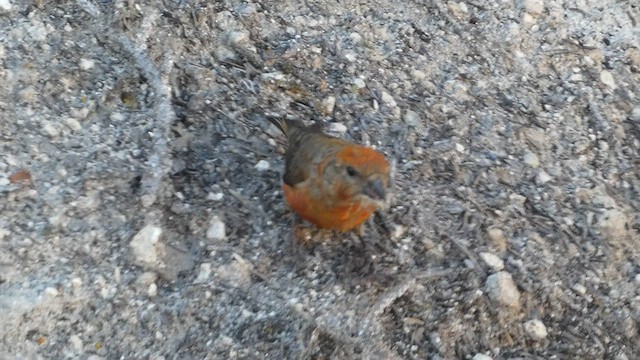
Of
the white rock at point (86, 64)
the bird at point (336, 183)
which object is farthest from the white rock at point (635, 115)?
the white rock at point (86, 64)

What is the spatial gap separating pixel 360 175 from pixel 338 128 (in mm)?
848

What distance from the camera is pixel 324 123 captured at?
15.3 ft

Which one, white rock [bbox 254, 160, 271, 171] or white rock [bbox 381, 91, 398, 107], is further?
white rock [bbox 381, 91, 398, 107]

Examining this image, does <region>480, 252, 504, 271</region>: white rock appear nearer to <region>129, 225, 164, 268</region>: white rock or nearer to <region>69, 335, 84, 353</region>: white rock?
<region>129, 225, 164, 268</region>: white rock

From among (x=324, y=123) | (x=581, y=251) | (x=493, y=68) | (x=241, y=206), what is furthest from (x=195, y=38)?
(x=581, y=251)

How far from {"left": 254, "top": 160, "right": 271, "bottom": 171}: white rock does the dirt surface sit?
1 cm

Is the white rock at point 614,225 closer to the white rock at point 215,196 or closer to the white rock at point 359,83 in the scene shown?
the white rock at point 359,83

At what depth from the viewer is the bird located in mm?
3805

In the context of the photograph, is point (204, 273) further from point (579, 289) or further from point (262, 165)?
point (579, 289)

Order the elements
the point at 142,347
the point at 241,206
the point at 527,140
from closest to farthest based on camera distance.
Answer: the point at 142,347
the point at 241,206
the point at 527,140

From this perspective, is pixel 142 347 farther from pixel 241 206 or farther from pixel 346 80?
pixel 346 80

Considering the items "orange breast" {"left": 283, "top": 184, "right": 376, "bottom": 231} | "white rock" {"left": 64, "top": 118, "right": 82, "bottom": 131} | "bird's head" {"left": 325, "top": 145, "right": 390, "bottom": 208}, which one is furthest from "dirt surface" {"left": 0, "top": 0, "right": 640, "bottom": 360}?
"bird's head" {"left": 325, "top": 145, "right": 390, "bottom": 208}

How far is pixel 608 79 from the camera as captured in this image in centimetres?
521

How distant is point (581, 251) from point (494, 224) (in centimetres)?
45
